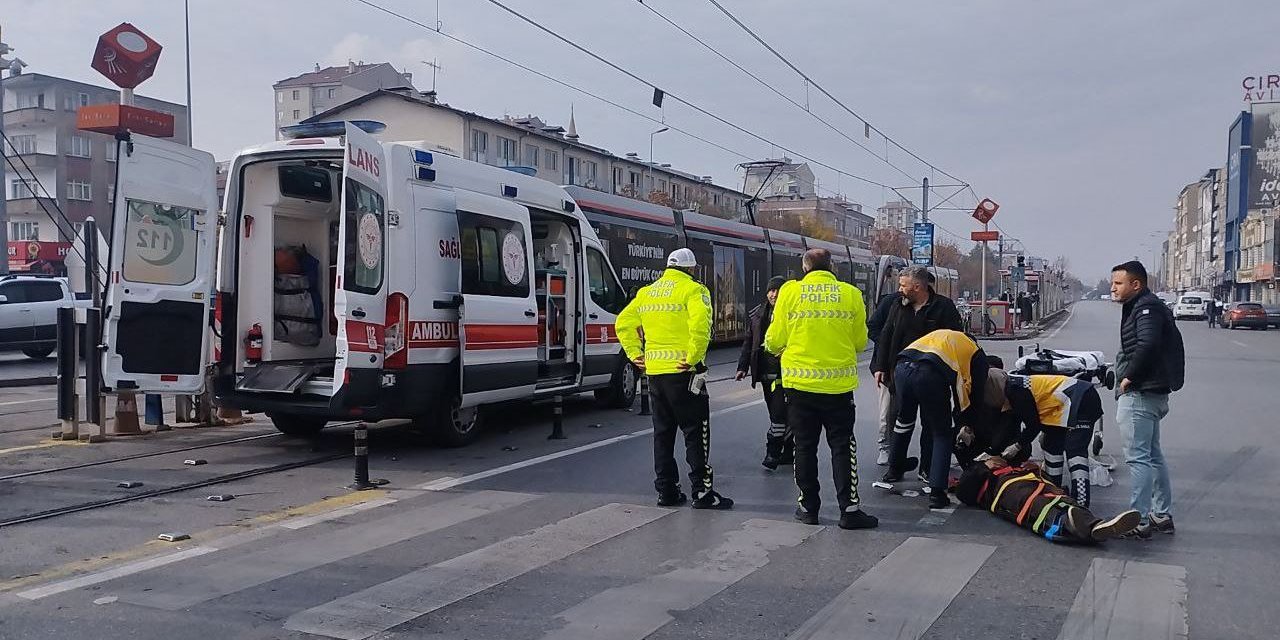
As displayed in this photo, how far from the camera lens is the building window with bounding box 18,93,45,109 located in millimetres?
61688

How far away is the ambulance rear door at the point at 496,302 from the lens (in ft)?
30.3

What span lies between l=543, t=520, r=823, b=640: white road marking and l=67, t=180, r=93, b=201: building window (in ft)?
212

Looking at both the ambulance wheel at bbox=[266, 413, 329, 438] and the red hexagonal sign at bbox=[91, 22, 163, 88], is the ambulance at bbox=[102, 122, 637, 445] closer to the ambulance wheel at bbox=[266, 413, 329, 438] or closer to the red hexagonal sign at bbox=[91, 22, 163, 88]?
the ambulance wheel at bbox=[266, 413, 329, 438]

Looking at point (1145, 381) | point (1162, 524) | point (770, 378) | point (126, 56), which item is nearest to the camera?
point (1145, 381)

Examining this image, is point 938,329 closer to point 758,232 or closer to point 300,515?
point 300,515

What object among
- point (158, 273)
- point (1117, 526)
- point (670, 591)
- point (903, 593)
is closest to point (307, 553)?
point (670, 591)

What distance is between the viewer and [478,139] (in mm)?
56906

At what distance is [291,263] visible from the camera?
991 cm

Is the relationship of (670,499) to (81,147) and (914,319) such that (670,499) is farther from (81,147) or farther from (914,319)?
(81,147)

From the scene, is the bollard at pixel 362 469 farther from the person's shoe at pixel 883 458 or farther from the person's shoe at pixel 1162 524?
the person's shoe at pixel 1162 524

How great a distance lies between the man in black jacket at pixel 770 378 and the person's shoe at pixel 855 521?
2.04 m

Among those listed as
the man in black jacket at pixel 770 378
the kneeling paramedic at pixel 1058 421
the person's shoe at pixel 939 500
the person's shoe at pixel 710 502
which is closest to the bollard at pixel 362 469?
the person's shoe at pixel 710 502

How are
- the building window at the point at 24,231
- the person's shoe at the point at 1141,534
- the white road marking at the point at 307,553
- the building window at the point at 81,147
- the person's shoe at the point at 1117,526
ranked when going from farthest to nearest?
1. the building window at the point at 81,147
2. the building window at the point at 24,231
3. the person's shoe at the point at 1141,534
4. the person's shoe at the point at 1117,526
5. the white road marking at the point at 307,553

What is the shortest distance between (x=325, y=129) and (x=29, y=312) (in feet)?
48.4
